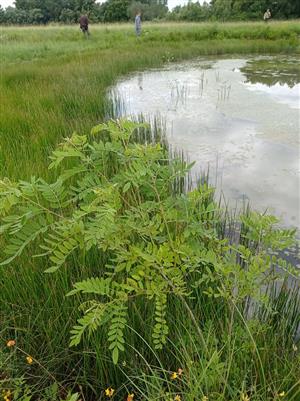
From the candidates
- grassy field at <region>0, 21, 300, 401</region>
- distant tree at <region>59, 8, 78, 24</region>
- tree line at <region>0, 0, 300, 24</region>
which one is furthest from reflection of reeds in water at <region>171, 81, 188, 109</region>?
distant tree at <region>59, 8, 78, 24</region>

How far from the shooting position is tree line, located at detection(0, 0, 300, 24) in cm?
3600

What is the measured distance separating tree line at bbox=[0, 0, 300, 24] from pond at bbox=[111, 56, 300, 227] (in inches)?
1131

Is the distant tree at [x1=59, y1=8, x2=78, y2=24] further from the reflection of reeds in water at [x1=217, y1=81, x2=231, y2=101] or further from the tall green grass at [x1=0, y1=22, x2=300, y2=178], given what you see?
the reflection of reeds in water at [x1=217, y1=81, x2=231, y2=101]

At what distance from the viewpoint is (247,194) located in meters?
3.39

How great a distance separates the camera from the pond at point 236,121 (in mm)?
3543

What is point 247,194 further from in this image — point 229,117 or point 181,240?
point 229,117

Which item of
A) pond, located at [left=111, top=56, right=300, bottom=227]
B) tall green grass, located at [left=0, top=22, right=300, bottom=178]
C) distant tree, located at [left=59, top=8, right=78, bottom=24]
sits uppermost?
distant tree, located at [left=59, top=8, right=78, bottom=24]

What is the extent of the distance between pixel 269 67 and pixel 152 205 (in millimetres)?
9971

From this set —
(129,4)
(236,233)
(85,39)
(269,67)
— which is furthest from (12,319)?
(129,4)

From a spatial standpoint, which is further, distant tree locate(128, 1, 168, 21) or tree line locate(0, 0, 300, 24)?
distant tree locate(128, 1, 168, 21)

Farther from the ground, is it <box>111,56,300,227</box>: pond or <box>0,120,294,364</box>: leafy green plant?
<box>0,120,294,364</box>: leafy green plant

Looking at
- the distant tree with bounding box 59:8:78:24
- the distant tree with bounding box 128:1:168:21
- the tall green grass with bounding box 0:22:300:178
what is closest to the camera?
the tall green grass with bounding box 0:22:300:178

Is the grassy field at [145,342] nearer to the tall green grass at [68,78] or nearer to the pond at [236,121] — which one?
the tall green grass at [68,78]

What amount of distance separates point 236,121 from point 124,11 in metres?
45.6
